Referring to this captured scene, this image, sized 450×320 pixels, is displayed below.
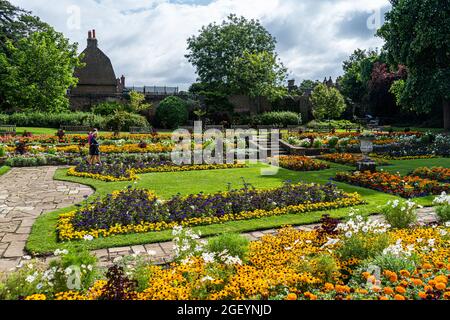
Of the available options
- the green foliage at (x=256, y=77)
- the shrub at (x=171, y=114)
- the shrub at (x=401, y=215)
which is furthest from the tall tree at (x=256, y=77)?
the shrub at (x=401, y=215)

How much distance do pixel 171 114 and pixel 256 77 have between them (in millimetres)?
9956

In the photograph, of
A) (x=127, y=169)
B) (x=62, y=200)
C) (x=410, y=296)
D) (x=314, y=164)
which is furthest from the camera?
(x=314, y=164)

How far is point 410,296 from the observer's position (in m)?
3.65

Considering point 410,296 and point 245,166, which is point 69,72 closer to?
point 245,166

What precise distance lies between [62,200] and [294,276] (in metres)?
6.56

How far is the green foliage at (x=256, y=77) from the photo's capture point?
36.5 m

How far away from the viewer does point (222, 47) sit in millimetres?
40938

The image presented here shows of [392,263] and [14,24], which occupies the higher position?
[14,24]

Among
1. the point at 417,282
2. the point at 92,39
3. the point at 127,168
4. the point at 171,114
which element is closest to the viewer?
the point at 417,282

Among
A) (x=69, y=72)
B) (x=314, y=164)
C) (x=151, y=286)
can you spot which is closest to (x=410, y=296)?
(x=151, y=286)

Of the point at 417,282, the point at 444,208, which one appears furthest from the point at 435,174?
the point at 417,282

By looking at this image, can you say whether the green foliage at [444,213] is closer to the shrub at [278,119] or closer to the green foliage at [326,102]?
the shrub at [278,119]

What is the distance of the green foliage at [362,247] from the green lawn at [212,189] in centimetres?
160

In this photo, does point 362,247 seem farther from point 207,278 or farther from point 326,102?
point 326,102
